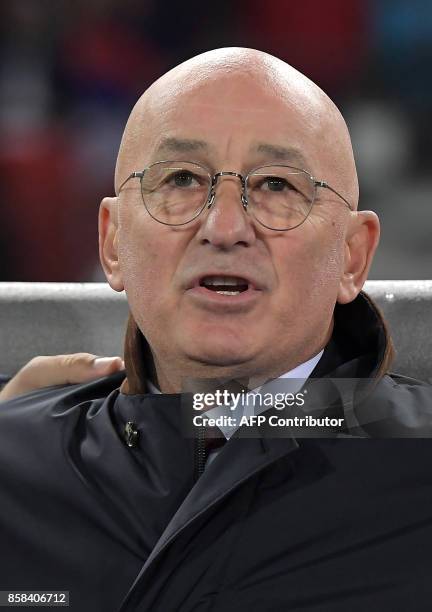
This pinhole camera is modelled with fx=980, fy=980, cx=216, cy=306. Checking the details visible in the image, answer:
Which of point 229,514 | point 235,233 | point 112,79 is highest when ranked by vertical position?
point 235,233

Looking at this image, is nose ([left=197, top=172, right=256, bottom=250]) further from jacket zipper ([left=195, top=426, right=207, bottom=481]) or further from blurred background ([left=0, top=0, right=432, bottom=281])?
blurred background ([left=0, top=0, right=432, bottom=281])

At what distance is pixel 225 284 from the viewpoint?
3.08ft

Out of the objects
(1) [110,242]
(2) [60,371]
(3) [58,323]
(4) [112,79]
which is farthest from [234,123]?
(4) [112,79]

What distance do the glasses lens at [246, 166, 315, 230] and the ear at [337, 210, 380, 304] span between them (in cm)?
9

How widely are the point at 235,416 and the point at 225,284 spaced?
0.15 m

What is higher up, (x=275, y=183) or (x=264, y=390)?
(x=275, y=183)

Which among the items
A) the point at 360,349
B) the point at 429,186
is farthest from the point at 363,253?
the point at 429,186

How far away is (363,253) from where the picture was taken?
1.08 metres

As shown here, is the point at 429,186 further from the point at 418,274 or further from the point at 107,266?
the point at 107,266

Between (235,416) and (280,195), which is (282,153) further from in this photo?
(235,416)

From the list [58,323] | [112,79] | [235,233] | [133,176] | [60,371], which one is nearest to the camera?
[235,233]

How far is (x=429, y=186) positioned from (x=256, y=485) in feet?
5.49

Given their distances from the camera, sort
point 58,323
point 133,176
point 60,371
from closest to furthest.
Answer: point 133,176
point 60,371
point 58,323

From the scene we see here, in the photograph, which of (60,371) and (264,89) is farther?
(60,371)
